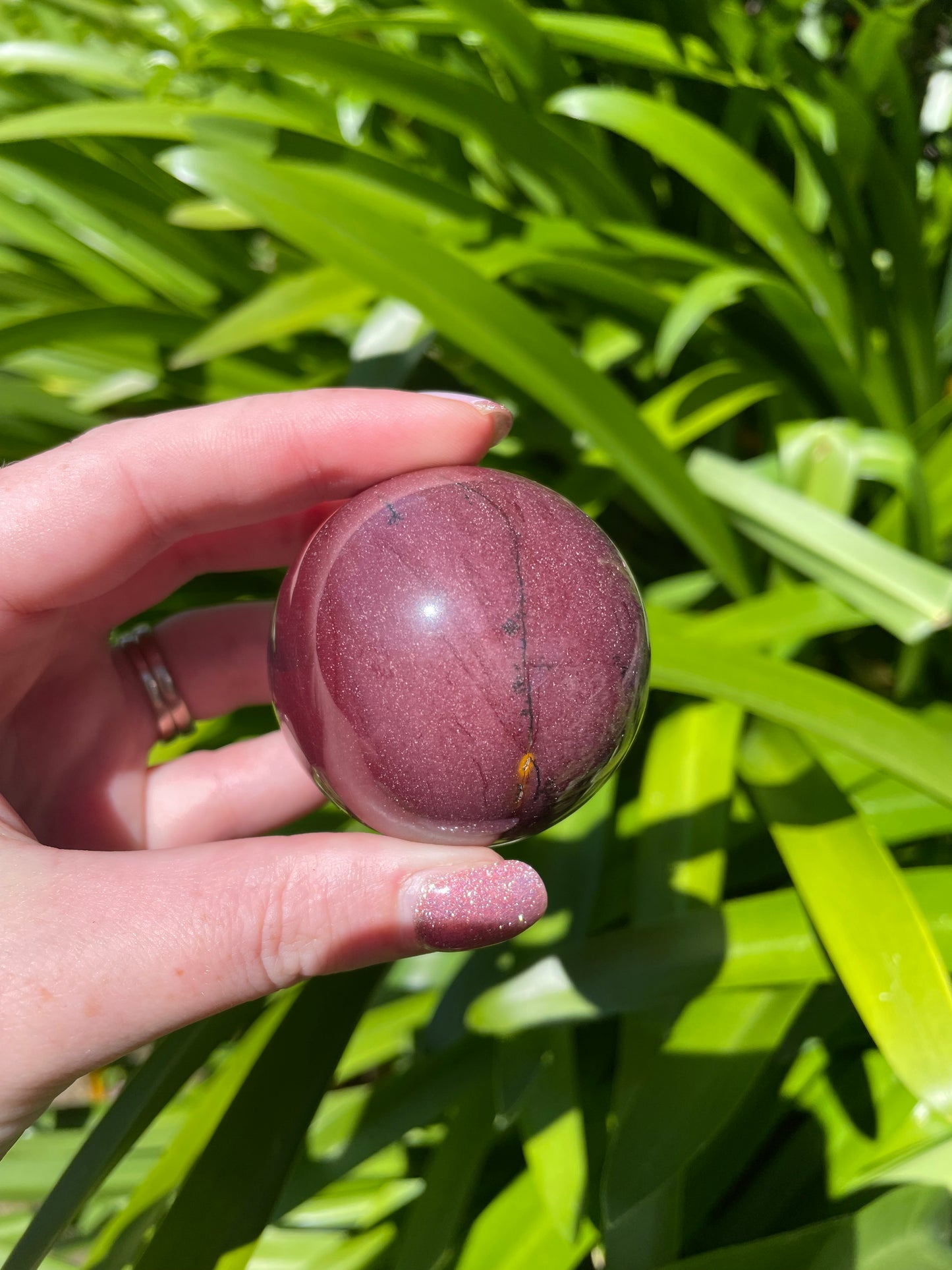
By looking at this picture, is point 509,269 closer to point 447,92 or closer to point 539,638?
point 447,92

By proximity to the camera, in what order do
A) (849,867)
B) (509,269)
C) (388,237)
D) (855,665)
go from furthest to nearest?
(855,665)
(509,269)
(388,237)
(849,867)

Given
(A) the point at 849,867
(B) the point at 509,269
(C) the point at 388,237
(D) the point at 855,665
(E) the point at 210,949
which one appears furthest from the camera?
(D) the point at 855,665

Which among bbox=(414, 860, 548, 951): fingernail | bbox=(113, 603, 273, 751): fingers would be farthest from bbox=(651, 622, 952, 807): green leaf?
bbox=(113, 603, 273, 751): fingers


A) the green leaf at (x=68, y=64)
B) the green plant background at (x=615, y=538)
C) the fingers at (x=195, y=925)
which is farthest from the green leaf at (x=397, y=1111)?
the green leaf at (x=68, y=64)

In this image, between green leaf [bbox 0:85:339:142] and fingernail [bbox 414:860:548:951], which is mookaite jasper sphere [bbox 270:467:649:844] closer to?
fingernail [bbox 414:860:548:951]

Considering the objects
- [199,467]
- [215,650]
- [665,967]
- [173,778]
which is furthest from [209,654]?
[665,967]

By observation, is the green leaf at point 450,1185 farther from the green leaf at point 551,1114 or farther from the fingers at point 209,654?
the fingers at point 209,654

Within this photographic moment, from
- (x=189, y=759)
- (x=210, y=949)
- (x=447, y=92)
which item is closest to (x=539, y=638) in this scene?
(x=210, y=949)
